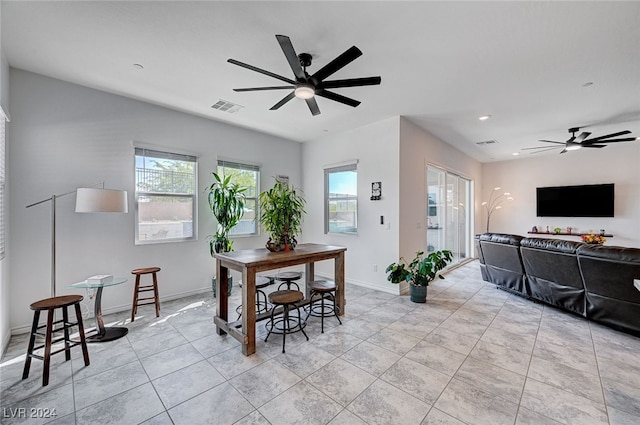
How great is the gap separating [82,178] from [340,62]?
346 centimetres

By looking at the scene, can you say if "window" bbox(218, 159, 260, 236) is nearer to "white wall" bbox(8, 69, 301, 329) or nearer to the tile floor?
"white wall" bbox(8, 69, 301, 329)

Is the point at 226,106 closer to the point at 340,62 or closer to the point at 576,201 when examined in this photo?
the point at 340,62

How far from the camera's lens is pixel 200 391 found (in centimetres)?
194

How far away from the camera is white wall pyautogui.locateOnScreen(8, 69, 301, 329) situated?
9.39ft

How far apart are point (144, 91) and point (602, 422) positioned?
5356 mm

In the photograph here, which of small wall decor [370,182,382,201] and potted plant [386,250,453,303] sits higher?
small wall decor [370,182,382,201]

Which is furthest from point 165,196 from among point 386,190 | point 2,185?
point 386,190

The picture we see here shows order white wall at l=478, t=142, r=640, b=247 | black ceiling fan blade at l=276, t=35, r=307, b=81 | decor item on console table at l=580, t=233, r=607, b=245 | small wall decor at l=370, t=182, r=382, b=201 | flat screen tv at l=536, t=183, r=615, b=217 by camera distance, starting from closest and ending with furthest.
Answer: black ceiling fan blade at l=276, t=35, r=307, b=81, small wall decor at l=370, t=182, r=382, b=201, decor item on console table at l=580, t=233, r=607, b=245, white wall at l=478, t=142, r=640, b=247, flat screen tv at l=536, t=183, r=615, b=217

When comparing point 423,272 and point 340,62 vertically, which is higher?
point 340,62

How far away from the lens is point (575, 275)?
315cm

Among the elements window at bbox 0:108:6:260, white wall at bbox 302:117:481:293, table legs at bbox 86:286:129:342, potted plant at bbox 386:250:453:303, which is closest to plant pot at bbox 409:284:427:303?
potted plant at bbox 386:250:453:303

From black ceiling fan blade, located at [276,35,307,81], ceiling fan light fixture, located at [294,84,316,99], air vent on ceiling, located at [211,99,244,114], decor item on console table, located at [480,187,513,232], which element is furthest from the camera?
decor item on console table, located at [480,187,513,232]

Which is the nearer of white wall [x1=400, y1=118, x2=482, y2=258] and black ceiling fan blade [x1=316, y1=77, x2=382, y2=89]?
black ceiling fan blade [x1=316, y1=77, x2=382, y2=89]

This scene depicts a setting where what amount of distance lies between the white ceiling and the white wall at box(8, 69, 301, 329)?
264 millimetres
